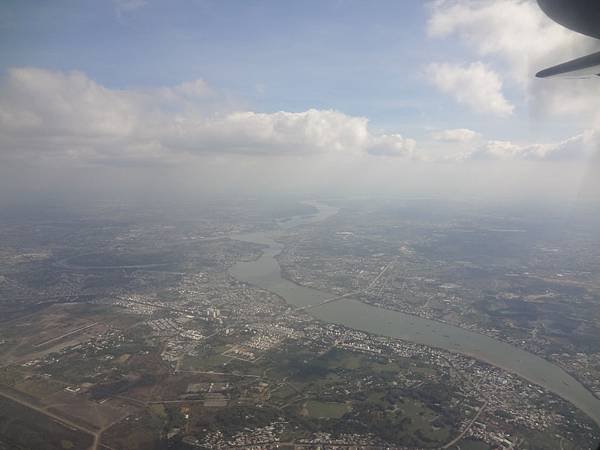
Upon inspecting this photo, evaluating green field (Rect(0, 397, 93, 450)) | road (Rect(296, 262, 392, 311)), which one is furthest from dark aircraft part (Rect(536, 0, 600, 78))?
road (Rect(296, 262, 392, 311))

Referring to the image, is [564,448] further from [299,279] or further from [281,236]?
→ [281,236]

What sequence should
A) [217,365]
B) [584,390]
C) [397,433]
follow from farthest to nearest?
1. [217,365]
2. [584,390]
3. [397,433]

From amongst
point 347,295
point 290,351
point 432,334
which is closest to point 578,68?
point 290,351

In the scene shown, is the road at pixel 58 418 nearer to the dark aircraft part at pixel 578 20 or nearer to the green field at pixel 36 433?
the green field at pixel 36 433

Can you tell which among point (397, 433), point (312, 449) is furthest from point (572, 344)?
point (312, 449)

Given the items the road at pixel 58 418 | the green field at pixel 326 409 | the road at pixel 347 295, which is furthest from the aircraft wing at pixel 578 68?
the road at pixel 347 295
